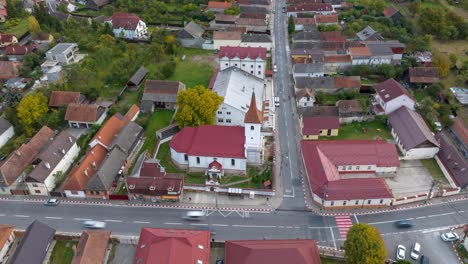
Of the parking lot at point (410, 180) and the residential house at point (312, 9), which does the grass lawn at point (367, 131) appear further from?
the residential house at point (312, 9)

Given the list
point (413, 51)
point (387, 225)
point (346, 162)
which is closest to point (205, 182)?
point (346, 162)

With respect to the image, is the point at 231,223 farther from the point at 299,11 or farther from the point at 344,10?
the point at 344,10

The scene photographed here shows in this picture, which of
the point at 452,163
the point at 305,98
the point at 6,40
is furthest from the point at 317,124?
the point at 6,40

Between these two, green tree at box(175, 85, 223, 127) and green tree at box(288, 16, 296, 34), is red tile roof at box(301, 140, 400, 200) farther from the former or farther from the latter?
green tree at box(288, 16, 296, 34)

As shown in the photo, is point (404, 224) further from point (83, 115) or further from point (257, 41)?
point (257, 41)

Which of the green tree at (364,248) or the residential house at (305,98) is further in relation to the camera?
the residential house at (305,98)

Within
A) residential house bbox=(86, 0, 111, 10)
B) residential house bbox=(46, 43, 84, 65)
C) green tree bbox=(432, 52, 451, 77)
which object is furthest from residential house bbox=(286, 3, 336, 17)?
residential house bbox=(46, 43, 84, 65)

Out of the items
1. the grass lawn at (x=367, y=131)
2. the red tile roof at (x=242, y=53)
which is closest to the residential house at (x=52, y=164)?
the red tile roof at (x=242, y=53)

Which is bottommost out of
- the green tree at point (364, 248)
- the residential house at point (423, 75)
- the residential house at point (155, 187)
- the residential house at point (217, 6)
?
the green tree at point (364, 248)
